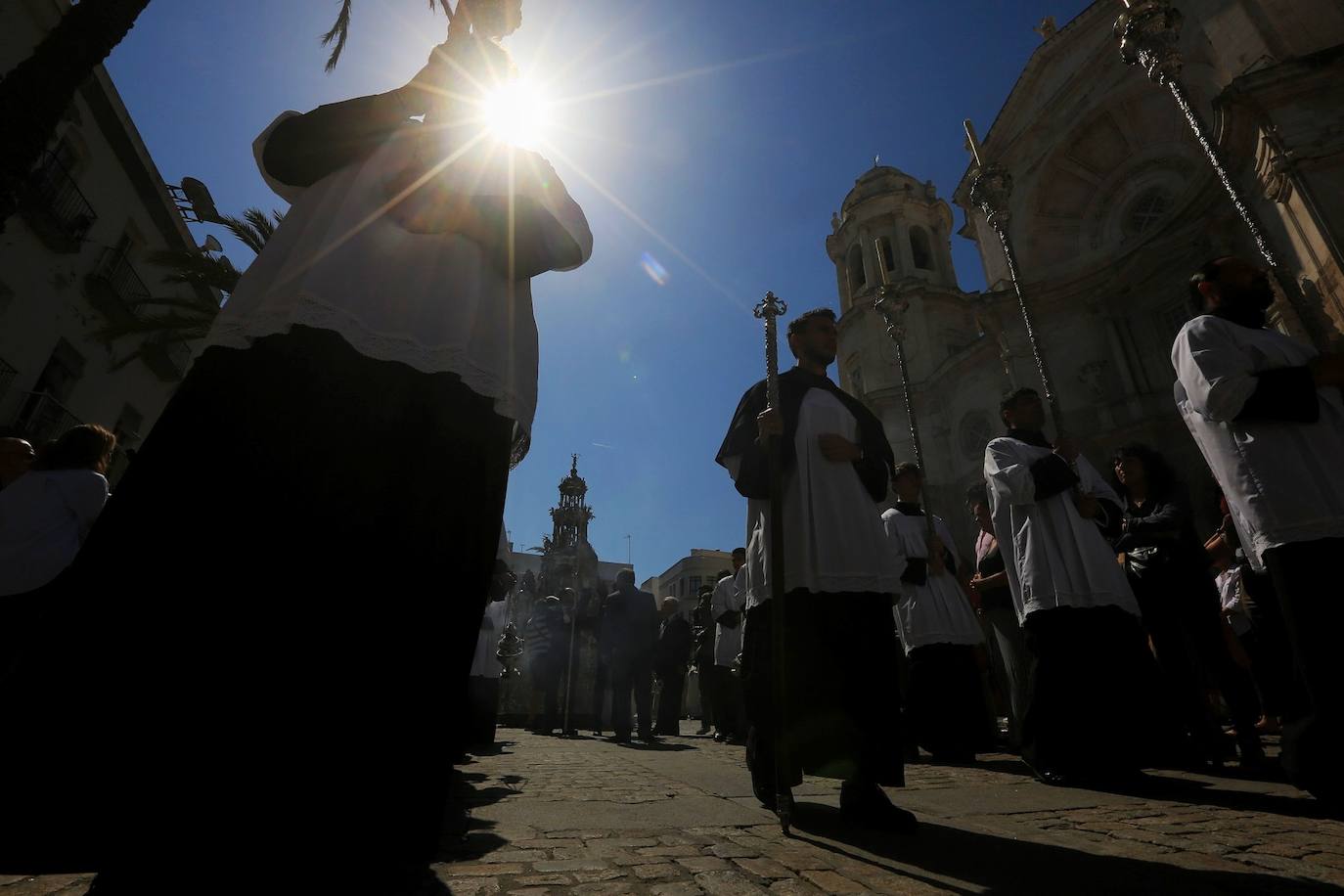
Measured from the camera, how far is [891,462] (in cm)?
350

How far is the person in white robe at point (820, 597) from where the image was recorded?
2.67 m

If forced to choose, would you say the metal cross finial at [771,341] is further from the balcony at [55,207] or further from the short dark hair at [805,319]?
the balcony at [55,207]

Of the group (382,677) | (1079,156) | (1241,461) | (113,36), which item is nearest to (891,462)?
(1241,461)

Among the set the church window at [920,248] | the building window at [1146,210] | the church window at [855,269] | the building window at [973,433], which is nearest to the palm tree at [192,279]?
the building window at [973,433]

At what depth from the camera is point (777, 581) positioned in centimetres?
282

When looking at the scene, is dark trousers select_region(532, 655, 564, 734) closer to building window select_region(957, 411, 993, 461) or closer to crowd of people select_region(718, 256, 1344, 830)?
crowd of people select_region(718, 256, 1344, 830)

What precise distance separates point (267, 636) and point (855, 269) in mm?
31862

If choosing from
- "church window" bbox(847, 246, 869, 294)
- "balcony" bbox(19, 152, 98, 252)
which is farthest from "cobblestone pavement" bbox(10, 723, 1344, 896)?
Answer: "church window" bbox(847, 246, 869, 294)

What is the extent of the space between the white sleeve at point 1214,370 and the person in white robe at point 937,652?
2.40m

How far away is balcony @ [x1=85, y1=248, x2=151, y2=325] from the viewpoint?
552 inches

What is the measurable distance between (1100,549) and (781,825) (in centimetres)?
292

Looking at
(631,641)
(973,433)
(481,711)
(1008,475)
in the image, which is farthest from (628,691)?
(973,433)

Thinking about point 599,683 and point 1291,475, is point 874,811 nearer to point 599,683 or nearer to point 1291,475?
point 1291,475

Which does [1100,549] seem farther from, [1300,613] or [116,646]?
[116,646]
